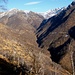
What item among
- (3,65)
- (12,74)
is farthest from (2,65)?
(12,74)

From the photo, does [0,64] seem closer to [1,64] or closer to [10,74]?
[1,64]

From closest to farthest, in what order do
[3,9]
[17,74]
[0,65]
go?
[3,9]
[17,74]
[0,65]

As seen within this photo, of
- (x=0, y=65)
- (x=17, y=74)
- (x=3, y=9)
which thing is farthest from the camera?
(x=0, y=65)

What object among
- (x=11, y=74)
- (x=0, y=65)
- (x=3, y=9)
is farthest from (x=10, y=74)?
(x=3, y=9)

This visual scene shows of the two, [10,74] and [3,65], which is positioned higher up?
[3,65]

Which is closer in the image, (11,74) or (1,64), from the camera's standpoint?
(11,74)

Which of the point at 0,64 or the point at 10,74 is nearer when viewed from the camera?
the point at 10,74

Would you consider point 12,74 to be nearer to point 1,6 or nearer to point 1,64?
point 1,64

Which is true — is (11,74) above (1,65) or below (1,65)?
below
